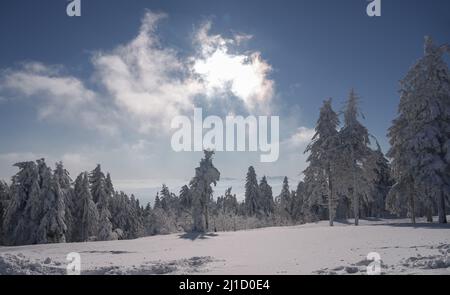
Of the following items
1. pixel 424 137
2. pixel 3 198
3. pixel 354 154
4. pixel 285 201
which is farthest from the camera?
pixel 285 201

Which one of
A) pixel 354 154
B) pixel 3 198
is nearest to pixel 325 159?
pixel 354 154

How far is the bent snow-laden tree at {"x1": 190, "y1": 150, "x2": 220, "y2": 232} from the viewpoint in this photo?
40656mm

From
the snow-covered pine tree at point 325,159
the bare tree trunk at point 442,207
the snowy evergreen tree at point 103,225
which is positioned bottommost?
the snowy evergreen tree at point 103,225

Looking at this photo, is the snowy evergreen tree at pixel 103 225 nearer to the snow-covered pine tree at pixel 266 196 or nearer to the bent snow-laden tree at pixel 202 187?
the bent snow-laden tree at pixel 202 187

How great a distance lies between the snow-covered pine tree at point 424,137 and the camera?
89.6 ft

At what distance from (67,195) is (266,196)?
47.3 meters

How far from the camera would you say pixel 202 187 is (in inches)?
1593

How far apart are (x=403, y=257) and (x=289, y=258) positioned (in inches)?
168

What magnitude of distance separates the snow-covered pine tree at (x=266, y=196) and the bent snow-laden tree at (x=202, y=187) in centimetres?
3872

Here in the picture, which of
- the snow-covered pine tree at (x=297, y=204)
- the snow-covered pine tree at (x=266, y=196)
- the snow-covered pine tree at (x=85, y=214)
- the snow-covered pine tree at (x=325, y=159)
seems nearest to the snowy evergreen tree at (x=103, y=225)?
the snow-covered pine tree at (x=85, y=214)

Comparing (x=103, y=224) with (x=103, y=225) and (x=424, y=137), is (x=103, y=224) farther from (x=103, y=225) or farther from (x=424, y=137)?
(x=424, y=137)

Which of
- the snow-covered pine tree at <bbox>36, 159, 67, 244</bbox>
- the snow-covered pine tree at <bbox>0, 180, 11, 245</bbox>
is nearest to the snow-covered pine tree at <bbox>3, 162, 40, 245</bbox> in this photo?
the snow-covered pine tree at <bbox>36, 159, 67, 244</bbox>

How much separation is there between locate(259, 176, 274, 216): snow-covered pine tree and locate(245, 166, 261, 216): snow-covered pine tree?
2.00 m
